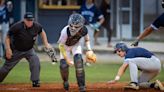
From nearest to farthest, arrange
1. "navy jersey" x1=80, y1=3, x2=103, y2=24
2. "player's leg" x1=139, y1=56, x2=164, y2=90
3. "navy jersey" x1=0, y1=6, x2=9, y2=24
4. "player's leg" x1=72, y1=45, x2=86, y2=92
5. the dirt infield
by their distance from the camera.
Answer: "player's leg" x1=72, y1=45, x2=86, y2=92, "player's leg" x1=139, y1=56, x2=164, y2=90, the dirt infield, "navy jersey" x1=0, y1=6, x2=9, y2=24, "navy jersey" x1=80, y1=3, x2=103, y2=24

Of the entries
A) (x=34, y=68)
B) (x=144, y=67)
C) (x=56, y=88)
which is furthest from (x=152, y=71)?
(x=34, y=68)

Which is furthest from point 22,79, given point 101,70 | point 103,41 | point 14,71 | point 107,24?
point 103,41

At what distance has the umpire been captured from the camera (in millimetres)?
13688

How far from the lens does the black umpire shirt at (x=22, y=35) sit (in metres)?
13.8

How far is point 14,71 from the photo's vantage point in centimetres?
1806

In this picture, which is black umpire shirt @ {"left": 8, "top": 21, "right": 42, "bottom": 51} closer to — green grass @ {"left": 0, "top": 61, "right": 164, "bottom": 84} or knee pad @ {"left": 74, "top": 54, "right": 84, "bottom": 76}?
green grass @ {"left": 0, "top": 61, "right": 164, "bottom": 84}

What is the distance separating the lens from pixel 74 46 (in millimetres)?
12680

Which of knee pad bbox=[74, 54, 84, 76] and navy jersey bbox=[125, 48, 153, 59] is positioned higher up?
navy jersey bbox=[125, 48, 153, 59]

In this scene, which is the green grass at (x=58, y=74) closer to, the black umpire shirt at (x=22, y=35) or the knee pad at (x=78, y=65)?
the black umpire shirt at (x=22, y=35)

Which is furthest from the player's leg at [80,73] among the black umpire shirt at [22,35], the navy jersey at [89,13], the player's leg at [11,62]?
the navy jersey at [89,13]

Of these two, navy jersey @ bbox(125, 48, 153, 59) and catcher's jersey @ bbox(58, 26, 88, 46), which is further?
navy jersey @ bbox(125, 48, 153, 59)

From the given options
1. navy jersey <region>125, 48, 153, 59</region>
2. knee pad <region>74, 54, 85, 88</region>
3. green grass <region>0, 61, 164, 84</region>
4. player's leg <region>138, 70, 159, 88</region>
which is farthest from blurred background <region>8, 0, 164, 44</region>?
knee pad <region>74, 54, 85, 88</region>

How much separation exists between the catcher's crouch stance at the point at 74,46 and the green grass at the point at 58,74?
308 cm

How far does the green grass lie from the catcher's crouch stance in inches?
121
